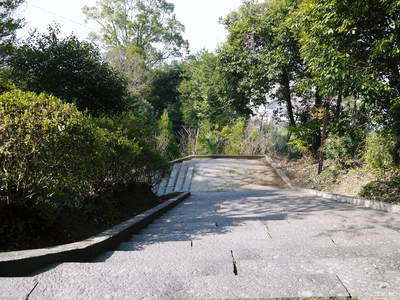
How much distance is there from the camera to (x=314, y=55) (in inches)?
263

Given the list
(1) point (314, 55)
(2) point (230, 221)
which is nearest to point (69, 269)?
(2) point (230, 221)

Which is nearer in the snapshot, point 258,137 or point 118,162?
point 118,162

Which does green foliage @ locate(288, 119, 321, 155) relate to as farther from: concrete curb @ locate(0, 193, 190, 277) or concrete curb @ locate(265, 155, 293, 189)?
concrete curb @ locate(0, 193, 190, 277)

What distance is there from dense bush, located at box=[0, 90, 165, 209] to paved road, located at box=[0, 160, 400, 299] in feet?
2.62

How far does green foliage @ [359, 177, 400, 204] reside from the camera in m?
5.60

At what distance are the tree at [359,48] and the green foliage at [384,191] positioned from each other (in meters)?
1.31

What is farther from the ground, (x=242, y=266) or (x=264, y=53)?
(x=264, y=53)

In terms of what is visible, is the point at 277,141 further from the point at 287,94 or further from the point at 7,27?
the point at 7,27

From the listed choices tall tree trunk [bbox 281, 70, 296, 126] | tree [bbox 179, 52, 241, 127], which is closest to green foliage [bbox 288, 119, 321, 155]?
tall tree trunk [bbox 281, 70, 296, 126]

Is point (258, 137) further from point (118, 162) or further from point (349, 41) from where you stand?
point (118, 162)

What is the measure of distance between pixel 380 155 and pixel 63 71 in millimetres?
8551

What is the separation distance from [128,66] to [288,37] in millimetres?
13629

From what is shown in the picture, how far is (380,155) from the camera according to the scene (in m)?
7.71

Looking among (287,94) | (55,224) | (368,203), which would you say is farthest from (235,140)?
(55,224)
